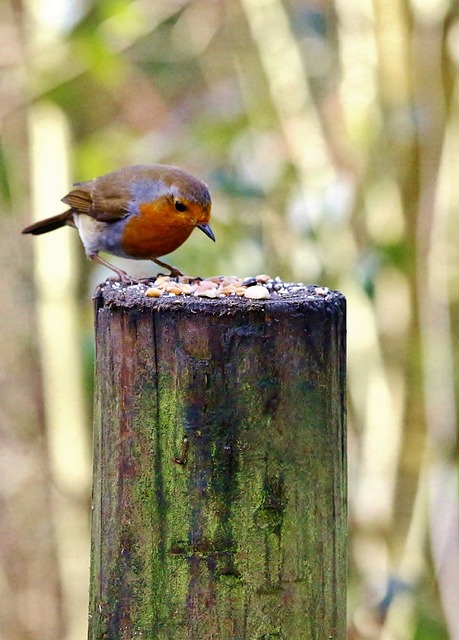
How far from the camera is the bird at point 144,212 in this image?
332 cm

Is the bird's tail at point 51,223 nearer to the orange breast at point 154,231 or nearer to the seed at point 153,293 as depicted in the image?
the orange breast at point 154,231

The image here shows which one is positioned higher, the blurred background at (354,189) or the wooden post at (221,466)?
the blurred background at (354,189)

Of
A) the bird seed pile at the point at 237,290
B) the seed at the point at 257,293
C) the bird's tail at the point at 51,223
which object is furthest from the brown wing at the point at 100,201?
the seed at the point at 257,293

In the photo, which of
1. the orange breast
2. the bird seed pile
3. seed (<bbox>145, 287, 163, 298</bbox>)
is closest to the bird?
the orange breast

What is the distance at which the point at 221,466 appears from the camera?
1651mm

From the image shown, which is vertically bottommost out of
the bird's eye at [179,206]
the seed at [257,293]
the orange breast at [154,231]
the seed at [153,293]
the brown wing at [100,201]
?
the seed at [257,293]

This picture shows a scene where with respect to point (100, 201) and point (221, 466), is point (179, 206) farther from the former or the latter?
point (221, 466)

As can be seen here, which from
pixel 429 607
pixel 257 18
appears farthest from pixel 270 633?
pixel 257 18

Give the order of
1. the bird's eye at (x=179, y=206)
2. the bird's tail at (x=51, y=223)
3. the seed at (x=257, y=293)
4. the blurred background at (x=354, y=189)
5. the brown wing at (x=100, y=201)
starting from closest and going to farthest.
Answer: the seed at (x=257, y=293) < the bird's eye at (x=179, y=206) < the brown wing at (x=100, y=201) < the bird's tail at (x=51, y=223) < the blurred background at (x=354, y=189)

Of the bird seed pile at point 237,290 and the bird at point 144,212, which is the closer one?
the bird seed pile at point 237,290

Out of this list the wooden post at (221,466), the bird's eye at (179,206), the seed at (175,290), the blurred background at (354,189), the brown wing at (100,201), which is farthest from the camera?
the blurred background at (354,189)

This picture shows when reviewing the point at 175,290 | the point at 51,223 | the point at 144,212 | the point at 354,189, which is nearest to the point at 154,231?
the point at 144,212

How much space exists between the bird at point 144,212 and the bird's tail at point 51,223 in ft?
0.76

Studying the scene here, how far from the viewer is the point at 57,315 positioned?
604cm
